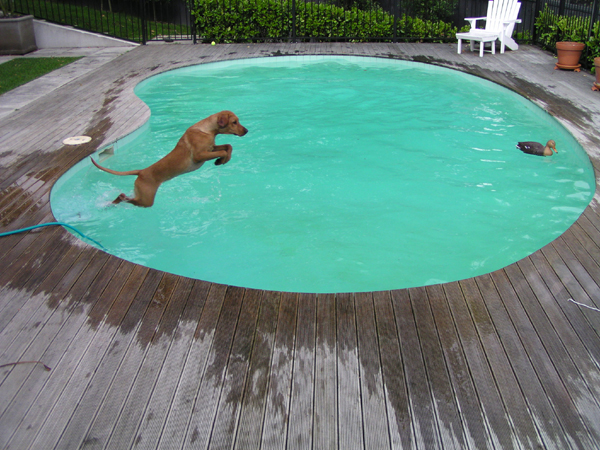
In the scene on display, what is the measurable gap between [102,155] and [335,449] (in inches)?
193

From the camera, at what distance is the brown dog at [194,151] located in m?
3.92

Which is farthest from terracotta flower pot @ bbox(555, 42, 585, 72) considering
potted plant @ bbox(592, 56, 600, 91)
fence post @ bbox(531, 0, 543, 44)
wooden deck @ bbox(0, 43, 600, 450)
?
wooden deck @ bbox(0, 43, 600, 450)

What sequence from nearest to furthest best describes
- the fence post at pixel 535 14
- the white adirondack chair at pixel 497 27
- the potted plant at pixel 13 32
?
the white adirondack chair at pixel 497 27, the potted plant at pixel 13 32, the fence post at pixel 535 14

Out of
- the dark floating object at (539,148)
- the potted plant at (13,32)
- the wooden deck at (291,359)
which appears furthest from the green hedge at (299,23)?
the wooden deck at (291,359)

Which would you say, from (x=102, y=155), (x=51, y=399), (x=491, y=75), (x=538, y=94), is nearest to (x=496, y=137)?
(x=538, y=94)

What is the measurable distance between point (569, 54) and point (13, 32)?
1166 cm

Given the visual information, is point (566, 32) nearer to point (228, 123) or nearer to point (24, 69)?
point (228, 123)

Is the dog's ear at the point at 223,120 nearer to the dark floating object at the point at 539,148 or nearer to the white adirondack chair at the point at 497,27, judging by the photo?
the dark floating object at the point at 539,148

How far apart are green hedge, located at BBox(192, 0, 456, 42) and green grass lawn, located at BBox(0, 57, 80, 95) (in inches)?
142

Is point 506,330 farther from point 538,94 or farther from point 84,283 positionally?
point 538,94

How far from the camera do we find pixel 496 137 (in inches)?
290

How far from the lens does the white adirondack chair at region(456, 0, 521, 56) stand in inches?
435

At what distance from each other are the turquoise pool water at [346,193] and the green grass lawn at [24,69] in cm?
212

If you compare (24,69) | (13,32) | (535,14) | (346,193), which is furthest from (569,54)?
(13,32)
